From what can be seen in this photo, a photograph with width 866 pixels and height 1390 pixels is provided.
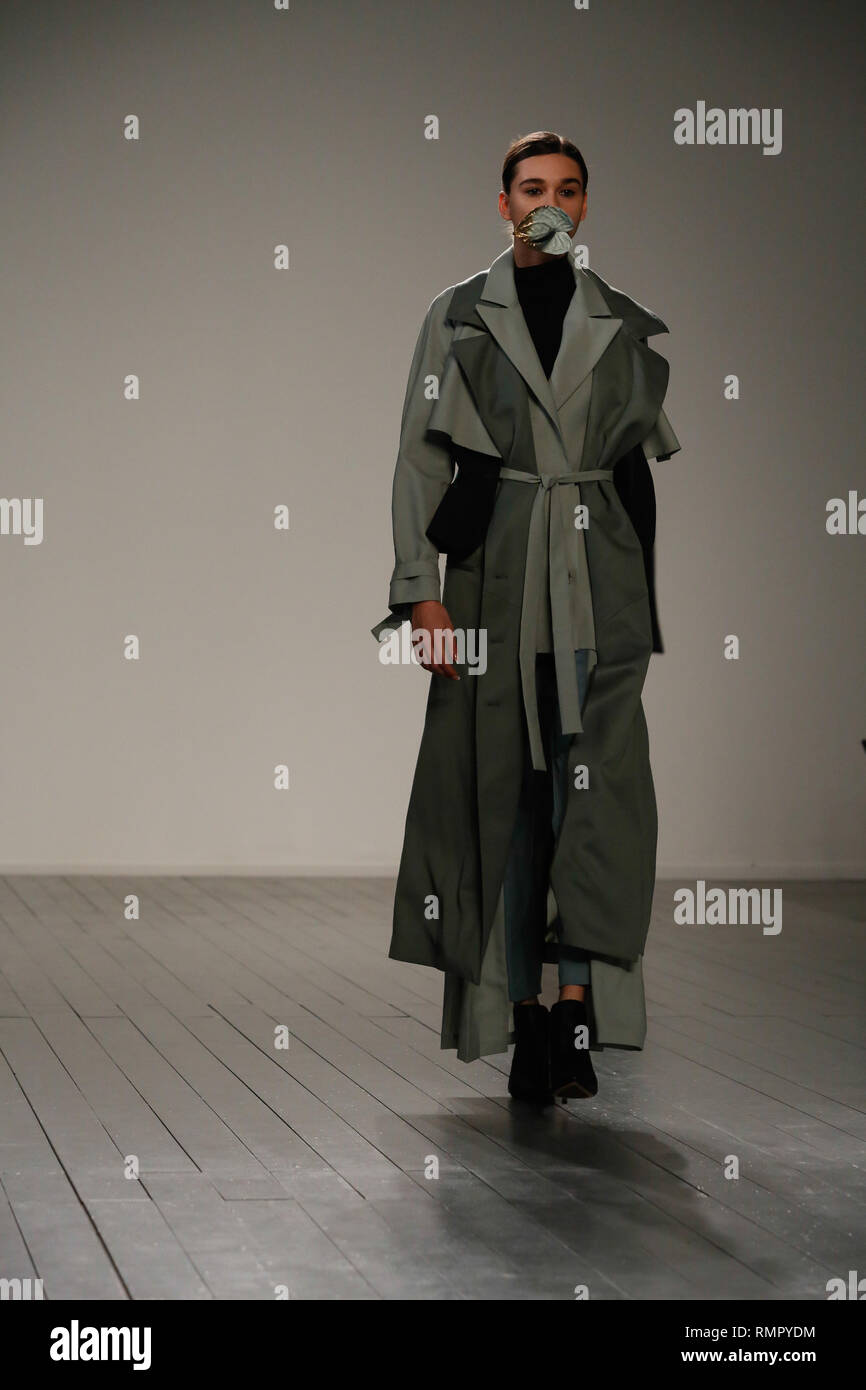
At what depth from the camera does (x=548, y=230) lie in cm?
273

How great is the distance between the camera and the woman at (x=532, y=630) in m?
2.72

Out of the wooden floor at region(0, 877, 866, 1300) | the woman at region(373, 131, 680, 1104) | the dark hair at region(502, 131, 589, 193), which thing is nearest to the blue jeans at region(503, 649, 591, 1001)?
the woman at region(373, 131, 680, 1104)

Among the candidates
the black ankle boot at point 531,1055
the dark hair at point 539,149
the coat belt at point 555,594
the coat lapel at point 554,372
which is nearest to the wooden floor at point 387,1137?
the black ankle boot at point 531,1055

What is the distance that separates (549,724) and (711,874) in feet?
12.0

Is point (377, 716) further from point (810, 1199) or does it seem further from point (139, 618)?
point (810, 1199)

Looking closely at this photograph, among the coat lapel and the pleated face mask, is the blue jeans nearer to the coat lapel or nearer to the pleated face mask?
the coat lapel

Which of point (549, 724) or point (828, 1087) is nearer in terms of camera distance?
point (549, 724)

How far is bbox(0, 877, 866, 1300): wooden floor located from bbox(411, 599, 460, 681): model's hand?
26.9 inches

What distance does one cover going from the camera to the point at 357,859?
613 centimetres

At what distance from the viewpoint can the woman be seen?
2721 mm

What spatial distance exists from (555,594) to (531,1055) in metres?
0.73
